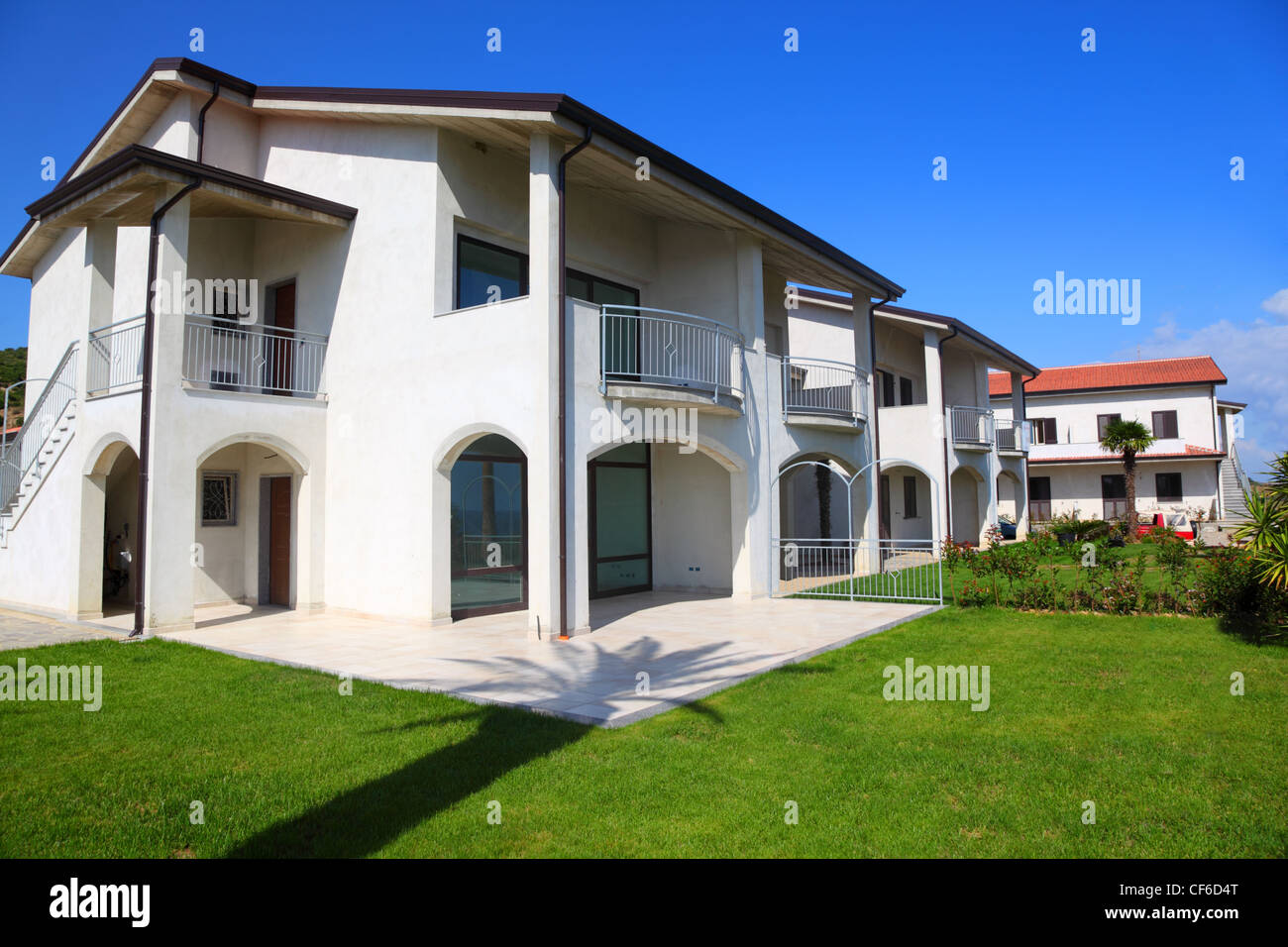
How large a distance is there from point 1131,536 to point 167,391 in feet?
93.5

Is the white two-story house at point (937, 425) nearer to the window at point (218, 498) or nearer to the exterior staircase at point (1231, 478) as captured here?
the exterior staircase at point (1231, 478)

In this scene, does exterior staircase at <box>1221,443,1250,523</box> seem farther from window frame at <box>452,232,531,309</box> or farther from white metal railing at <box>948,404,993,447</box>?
window frame at <box>452,232,531,309</box>

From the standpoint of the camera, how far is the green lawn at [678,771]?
441 cm

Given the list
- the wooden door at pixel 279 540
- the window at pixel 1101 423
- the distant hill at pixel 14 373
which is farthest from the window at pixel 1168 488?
the distant hill at pixel 14 373

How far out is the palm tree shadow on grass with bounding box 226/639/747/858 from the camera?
14.3 ft

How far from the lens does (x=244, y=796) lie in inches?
198

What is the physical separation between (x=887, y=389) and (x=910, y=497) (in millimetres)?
3780

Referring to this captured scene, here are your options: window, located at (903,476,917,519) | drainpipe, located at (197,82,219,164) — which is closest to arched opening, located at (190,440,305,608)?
drainpipe, located at (197,82,219,164)

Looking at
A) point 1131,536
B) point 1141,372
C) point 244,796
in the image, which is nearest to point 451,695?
point 244,796

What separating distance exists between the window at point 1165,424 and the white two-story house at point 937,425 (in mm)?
11244

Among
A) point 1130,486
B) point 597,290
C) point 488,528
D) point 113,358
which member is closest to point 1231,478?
point 1130,486

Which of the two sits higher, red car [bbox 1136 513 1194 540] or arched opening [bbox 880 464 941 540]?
arched opening [bbox 880 464 941 540]

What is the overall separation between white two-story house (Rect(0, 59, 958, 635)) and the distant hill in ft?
85.4
